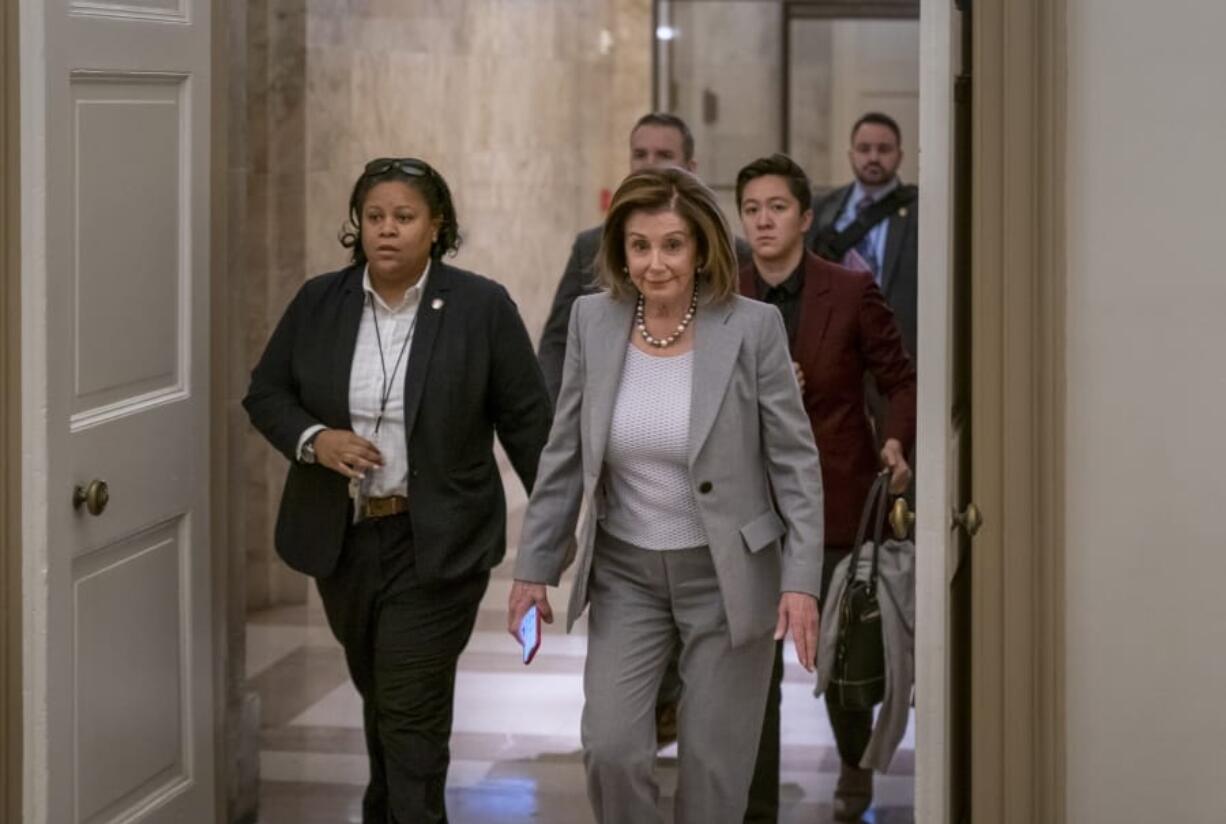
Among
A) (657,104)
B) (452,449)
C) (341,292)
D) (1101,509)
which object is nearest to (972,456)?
(1101,509)

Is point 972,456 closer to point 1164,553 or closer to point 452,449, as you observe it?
point 1164,553

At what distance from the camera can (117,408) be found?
4840 millimetres

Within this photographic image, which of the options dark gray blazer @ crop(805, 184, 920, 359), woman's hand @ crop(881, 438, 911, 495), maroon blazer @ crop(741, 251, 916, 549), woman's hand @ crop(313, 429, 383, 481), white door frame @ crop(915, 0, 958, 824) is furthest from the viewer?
dark gray blazer @ crop(805, 184, 920, 359)

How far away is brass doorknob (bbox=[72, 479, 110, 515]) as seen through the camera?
4656 millimetres

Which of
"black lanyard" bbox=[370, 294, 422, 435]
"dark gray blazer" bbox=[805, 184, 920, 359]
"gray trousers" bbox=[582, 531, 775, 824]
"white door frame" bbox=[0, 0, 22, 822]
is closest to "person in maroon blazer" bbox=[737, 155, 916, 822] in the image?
"black lanyard" bbox=[370, 294, 422, 435]

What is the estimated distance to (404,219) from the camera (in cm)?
512

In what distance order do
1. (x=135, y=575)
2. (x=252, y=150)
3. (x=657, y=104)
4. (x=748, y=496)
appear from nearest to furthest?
(x=748, y=496) → (x=135, y=575) → (x=252, y=150) → (x=657, y=104)

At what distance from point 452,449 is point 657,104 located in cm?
1061

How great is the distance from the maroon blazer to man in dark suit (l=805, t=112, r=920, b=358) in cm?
148

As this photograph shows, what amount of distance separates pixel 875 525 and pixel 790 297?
73 cm

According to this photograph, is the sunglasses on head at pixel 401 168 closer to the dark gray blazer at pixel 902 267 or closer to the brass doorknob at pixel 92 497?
the brass doorknob at pixel 92 497

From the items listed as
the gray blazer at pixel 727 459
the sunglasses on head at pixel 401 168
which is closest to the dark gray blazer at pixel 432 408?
the sunglasses on head at pixel 401 168

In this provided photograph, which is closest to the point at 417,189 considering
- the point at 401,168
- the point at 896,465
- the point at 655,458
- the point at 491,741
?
the point at 401,168

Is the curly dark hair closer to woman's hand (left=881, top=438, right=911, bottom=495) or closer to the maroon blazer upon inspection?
the maroon blazer
